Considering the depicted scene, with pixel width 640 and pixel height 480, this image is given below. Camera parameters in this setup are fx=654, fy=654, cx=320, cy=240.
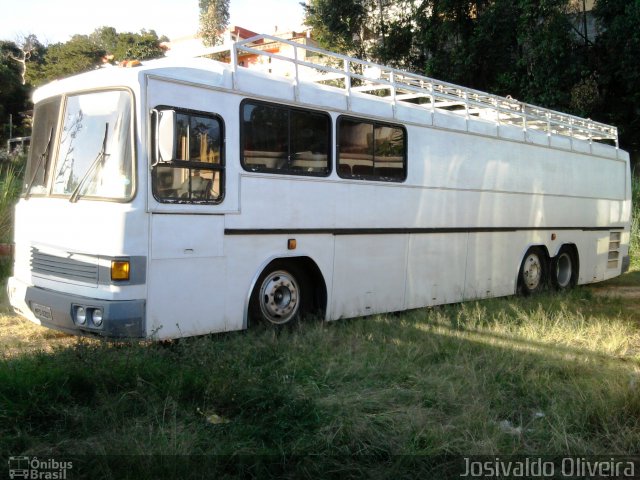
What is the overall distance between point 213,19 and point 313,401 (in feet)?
142

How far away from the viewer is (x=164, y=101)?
5840 millimetres

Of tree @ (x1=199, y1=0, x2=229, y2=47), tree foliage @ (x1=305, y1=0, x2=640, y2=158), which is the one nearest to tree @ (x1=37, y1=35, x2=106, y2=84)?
tree @ (x1=199, y1=0, x2=229, y2=47)

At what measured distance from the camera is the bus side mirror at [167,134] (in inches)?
218

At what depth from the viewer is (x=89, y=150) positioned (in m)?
5.95

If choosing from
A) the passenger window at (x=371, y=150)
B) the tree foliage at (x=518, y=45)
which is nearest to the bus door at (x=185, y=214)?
the passenger window at (x=371, y=150)

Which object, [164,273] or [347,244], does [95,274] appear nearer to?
[164,273]

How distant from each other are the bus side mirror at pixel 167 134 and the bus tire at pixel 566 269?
837 cm

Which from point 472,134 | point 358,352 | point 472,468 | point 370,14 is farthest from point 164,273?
point 370,14

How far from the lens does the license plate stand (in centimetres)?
591

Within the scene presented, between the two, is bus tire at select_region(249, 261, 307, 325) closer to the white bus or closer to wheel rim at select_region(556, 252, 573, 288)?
the white bus

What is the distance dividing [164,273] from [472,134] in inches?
219

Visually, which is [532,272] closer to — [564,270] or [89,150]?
[564,270]

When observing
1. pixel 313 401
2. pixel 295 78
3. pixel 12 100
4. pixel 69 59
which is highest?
pixel 69 59

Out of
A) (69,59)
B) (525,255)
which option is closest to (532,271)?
(525,255)
